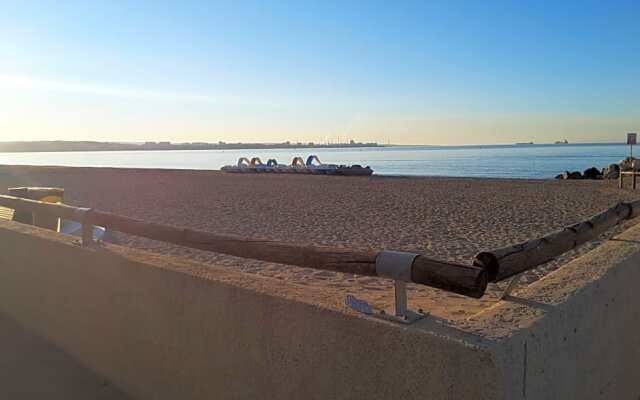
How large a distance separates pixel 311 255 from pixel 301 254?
0.21 feet

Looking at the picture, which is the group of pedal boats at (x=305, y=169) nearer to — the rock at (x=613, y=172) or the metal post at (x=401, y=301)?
the rock at (x=613, y=172)

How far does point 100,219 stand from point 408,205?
14.2 metres

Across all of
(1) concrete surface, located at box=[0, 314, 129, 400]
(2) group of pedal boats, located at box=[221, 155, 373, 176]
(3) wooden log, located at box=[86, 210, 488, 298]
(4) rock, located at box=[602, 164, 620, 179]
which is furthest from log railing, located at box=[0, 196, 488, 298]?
(2) group of pedal boats, located at box=[221, 155, 373, 176]

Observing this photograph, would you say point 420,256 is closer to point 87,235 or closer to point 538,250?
point 538,250

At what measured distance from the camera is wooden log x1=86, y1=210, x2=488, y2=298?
199 centimetres

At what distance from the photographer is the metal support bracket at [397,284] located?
2.10 m

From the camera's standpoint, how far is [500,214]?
14758 mm

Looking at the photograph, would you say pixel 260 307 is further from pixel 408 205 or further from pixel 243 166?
pixel 243 166

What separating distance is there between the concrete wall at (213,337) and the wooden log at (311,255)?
143mm

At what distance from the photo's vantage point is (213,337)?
9.08ft

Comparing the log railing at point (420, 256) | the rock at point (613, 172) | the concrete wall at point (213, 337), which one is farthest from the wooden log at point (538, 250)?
the rock at point (613, 172)

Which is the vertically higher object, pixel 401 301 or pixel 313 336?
Answer: pixel 401 301

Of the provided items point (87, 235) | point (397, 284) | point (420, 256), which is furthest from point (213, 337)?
point (87, 235)

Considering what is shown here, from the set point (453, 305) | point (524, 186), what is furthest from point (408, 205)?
point (453, 305)
